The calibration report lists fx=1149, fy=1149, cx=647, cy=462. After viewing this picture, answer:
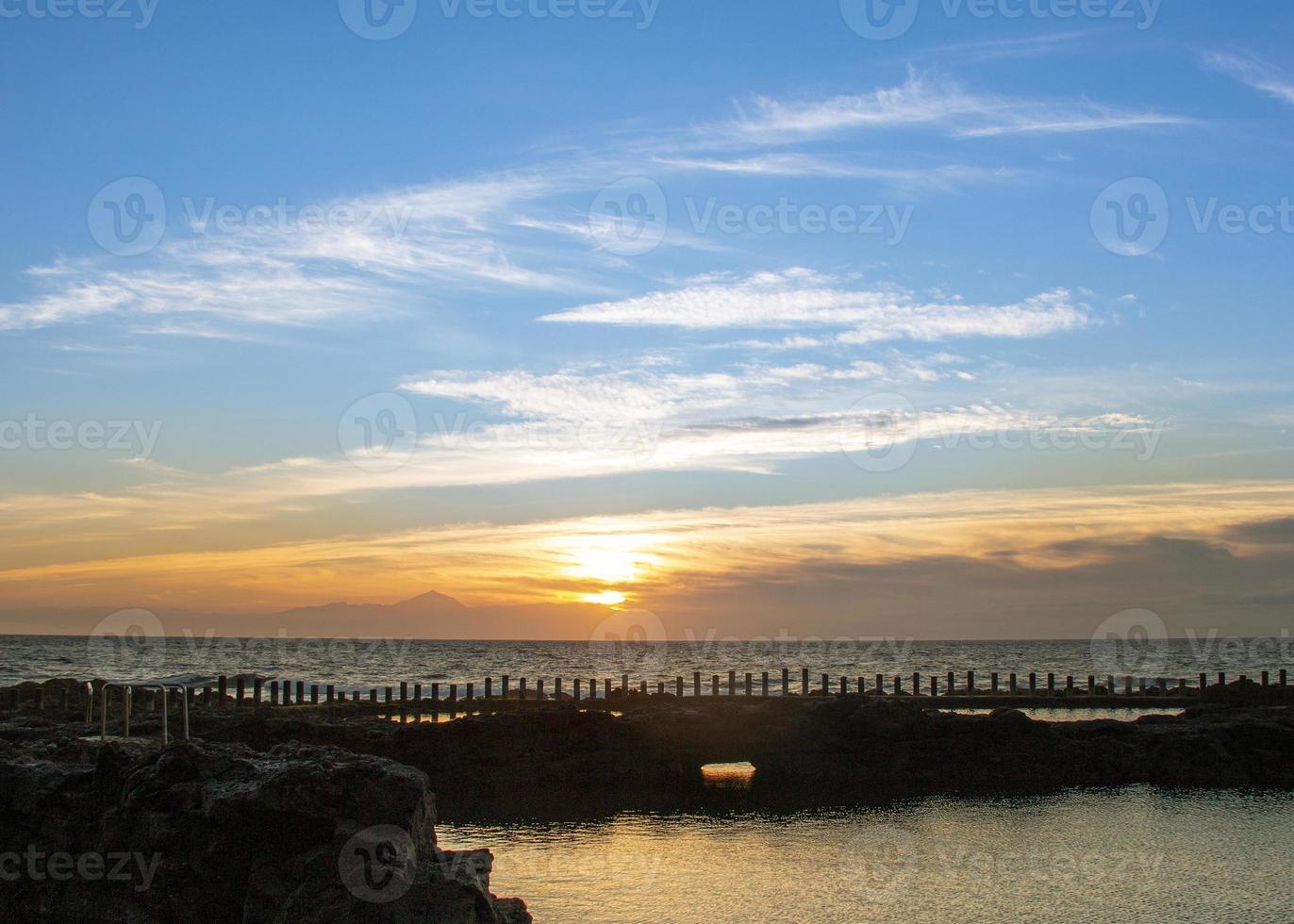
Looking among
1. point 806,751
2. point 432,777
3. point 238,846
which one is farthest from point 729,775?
point 238,846

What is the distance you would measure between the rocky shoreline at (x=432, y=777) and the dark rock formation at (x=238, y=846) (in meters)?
0.02

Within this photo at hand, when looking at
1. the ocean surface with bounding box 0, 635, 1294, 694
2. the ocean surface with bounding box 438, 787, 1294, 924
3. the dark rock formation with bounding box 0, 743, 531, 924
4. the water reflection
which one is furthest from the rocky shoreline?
the ocean surface with bounding box 0, 635, 1294, 694

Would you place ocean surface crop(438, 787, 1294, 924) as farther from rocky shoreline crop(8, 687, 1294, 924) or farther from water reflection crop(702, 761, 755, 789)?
water reflection crop(702, 761, 755, 789)

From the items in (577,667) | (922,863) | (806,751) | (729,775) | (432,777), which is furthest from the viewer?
(577,667)

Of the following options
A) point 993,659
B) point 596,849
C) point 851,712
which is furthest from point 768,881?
point 993,659

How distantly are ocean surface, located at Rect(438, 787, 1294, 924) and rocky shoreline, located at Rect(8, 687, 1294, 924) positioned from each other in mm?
2219

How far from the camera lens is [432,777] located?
89.1 feet

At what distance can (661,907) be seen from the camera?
16.0m

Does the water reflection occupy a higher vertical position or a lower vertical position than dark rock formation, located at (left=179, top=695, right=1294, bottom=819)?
lower

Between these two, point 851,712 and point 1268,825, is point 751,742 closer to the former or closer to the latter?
point 851,712

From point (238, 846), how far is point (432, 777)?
50.6 ft

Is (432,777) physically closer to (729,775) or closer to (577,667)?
(729,775)

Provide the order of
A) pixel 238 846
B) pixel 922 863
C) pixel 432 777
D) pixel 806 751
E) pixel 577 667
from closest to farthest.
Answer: pixel 238 846 < pixel 922 863 < pixel 432 777 < pixel 806 751 < pixel 577 667

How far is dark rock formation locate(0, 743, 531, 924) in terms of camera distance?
11.5 metres
